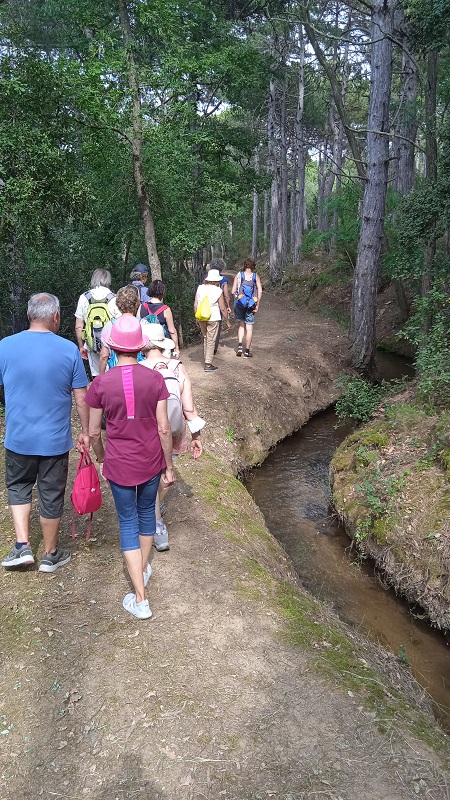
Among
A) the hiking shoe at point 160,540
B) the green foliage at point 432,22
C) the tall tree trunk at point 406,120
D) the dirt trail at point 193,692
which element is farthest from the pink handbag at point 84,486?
the tall tree trunk at point 406,120

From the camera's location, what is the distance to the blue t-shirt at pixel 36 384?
3680 millimetres

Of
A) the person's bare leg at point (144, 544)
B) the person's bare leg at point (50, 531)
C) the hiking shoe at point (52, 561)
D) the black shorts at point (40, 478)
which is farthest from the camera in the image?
the hiking shoe at point (52, 561)

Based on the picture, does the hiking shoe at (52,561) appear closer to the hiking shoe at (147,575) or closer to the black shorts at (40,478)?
the black shorts at (40,478)

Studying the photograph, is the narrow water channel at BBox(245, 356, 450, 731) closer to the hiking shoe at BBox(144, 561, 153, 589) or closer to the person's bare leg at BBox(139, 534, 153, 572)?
the hiking shoe at BBox(144, 561, 153, 589)

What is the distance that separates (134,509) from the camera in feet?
11.4

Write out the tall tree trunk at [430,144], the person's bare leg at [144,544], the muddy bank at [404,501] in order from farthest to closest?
the tall tree trunk at [430,144] < the muddy bank at [404,501] < the person's bare leg at [144,544]

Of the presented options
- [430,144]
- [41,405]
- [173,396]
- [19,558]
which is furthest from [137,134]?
[19,558]

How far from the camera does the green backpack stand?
5.93m

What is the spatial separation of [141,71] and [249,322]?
5031 mm

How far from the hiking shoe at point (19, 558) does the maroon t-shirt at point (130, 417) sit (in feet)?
4.19

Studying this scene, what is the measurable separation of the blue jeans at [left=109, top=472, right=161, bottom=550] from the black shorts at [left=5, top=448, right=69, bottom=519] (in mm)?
663

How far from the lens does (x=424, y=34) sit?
8844 millimetres

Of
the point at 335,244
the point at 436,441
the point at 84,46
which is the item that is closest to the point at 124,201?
the point at 84,46

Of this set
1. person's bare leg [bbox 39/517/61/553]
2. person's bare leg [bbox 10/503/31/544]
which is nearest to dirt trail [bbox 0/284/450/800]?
person's bare leg [bbox 39/517/61/553]
